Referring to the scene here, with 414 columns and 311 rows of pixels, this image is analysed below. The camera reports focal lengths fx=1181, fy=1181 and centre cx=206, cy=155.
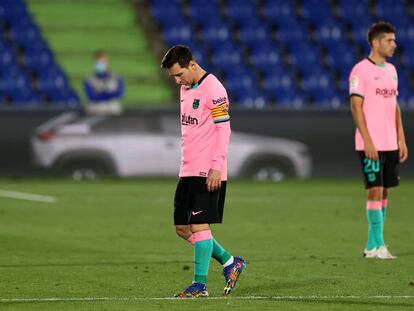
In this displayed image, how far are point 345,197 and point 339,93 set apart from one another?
9.49m

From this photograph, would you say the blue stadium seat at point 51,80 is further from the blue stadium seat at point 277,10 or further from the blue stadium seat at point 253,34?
the blue stadium seat at point 277,10

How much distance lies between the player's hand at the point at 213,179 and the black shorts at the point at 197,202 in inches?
4.0

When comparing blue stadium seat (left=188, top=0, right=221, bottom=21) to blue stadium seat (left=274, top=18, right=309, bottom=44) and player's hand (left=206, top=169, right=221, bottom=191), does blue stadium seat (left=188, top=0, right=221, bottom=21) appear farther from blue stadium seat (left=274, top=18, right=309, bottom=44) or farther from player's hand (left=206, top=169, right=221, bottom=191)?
player's hand (left=206, top=169, right=221, bottom=191)

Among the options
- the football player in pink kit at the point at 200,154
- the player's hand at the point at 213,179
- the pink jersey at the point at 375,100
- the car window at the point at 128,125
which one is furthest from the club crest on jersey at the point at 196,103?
the car window at the point at 128,125

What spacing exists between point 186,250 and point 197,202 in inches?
149

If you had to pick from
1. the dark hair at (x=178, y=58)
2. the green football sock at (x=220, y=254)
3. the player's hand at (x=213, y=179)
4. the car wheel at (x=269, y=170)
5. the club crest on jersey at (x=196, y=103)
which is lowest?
the car wheel at (x=269, y=170)

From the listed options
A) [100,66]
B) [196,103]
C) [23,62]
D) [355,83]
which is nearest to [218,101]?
[196,103]

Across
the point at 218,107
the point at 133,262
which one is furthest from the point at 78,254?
the point at 218,107

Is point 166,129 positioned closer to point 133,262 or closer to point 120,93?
point 120,93

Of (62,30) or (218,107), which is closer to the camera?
(218,107)

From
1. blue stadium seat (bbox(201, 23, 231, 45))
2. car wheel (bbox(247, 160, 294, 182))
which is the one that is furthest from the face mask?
blue stadium seat (bbox(201, 23, 231, 45))

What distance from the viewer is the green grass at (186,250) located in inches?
362

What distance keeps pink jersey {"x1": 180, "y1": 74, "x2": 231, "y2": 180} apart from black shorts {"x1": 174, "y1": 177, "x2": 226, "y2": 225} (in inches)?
3.1

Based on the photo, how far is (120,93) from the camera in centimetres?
2431
